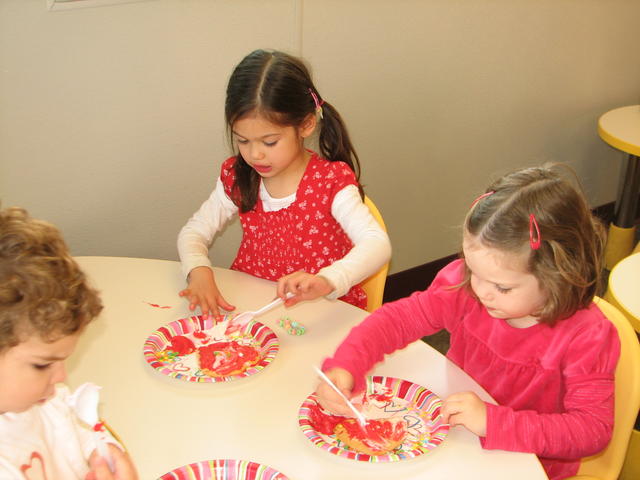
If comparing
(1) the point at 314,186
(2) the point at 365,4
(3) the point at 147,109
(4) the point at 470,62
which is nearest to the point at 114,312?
(1) the point at 314,186

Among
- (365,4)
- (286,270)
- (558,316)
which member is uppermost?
(365,4)

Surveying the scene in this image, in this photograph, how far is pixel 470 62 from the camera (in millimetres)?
2586

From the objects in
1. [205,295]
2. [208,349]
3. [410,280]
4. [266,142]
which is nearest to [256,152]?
[266,142]

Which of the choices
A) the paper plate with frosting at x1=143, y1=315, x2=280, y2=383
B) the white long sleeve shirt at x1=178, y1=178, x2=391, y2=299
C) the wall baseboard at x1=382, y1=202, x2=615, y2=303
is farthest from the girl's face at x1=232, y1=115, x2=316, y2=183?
the wall baseboard at x1=382, y1=202, x2=615, y2=303

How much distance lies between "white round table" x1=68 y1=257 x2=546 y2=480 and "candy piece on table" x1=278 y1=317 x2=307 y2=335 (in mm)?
11

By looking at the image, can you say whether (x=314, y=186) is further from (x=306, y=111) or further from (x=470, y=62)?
(x=470, y=62)

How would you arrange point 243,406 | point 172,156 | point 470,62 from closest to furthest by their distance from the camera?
1. point 243,406
2. point 172,156
3. point 470,62

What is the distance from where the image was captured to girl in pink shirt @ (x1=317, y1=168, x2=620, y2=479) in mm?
1019

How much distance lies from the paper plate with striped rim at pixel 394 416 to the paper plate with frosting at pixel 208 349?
0.50ft

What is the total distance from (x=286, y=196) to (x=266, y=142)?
18cm

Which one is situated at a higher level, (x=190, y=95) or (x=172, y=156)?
(x=190, y=95)

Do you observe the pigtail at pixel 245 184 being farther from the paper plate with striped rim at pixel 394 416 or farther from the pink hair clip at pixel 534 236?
the pink hair clip at pixel 534 236

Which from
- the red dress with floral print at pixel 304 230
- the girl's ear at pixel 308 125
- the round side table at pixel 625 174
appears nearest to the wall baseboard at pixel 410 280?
the round side table at pixel 625 174

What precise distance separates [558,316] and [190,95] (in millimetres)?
1170
